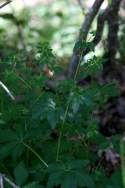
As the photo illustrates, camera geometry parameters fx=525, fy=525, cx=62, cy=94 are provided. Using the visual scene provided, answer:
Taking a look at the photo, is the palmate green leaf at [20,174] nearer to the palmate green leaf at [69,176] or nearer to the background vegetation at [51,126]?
the background vegetation at [51,126]

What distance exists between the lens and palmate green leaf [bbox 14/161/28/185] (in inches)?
92.1

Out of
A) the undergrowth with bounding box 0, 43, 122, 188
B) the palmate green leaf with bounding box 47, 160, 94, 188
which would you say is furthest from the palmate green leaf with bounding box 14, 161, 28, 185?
the palmate green leaf with bounding box 47, 160, 94, 188

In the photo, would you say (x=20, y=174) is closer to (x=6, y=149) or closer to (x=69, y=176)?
(x=6, y=149)

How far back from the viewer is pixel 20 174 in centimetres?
238

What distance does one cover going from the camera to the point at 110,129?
4.03 m

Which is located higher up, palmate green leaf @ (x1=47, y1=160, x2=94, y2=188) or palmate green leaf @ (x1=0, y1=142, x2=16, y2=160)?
palmate green leaf @ (x1=0, y1=142, x2=16, y2=160)

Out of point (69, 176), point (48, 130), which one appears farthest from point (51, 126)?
point (48, 130)

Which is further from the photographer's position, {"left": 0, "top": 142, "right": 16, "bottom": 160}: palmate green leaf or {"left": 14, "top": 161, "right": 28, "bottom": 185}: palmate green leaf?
{"left": 0, "top": 142, "right": 16, "bottom": 160}: palmate green leaf

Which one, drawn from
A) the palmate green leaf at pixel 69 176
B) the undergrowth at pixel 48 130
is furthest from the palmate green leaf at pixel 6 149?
the palmate green leaf at pixel 69 176

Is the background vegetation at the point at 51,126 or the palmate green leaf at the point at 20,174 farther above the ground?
the background vegetation at the point at 51,126

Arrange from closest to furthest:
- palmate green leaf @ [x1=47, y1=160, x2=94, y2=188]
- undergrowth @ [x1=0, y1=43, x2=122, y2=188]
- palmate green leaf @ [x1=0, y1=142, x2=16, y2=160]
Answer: palmate green leaf @ [x1=47, y1=160, x2=94, y2=188], undergrowth @ [x1=0, y1=43, x2=122, y2=188], palmate green leaf @ [x1=0, y1=142, x2=16, y2=160]

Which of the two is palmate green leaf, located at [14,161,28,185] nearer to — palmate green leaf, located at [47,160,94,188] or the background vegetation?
the background vegetation

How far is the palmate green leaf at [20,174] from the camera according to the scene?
234 centimetres

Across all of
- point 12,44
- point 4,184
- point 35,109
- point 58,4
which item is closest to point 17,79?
point 35,109
